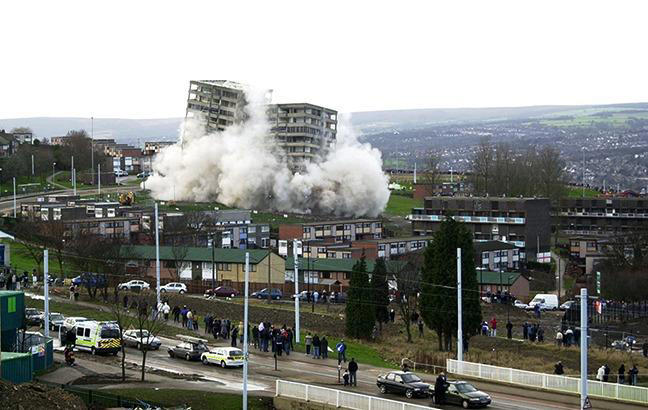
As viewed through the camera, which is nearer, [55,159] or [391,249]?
[391,249]

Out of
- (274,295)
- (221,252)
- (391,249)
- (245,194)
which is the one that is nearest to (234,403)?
(274,295)

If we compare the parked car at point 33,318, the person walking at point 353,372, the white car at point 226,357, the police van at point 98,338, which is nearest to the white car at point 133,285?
the parked car at point 33,318

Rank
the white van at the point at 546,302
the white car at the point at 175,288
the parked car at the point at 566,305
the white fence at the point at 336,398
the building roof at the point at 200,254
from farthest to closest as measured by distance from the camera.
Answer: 1. the building roof at the point at 200,254
2. the white van at the point at 546,302
3. the parked car at the point at 566,305
4. the white car at the point at 175,288
5. the white fence at the point at 336,398

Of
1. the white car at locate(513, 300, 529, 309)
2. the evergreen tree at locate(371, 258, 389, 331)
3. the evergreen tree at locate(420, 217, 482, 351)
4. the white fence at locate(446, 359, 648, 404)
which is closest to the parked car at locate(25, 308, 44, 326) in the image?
the evergreen tree at locate(371, 258, 389, 331)

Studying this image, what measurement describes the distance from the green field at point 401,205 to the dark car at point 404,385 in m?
92.9

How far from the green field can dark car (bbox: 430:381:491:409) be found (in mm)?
94549

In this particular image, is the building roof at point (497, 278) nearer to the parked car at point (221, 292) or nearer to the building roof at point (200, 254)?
the building roof at point (200, 254)

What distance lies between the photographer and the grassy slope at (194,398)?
2931 cm

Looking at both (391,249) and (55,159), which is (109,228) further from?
(55,159)

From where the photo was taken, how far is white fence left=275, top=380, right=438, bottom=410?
1040 inches

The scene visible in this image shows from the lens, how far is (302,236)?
91.1m

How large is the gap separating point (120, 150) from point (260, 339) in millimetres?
149271

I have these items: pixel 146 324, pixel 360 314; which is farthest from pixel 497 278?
pixel 146 324

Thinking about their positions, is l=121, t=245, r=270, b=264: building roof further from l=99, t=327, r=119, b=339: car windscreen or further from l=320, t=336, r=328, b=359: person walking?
l=320, t=336, r=328, b=359: person walking
